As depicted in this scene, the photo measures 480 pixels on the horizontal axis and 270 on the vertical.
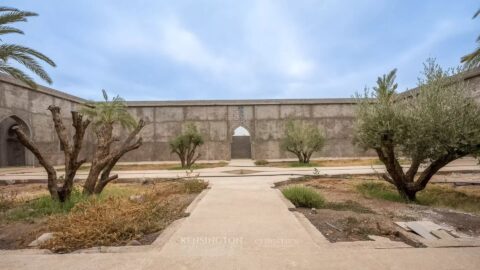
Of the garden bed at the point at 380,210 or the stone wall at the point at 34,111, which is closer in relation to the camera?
the garden bed at the point at 380,210

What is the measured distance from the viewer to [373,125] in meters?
9.71

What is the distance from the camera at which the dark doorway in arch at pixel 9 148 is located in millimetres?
27734

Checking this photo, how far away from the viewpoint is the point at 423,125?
878cm

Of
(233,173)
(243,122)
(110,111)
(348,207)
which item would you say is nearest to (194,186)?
(348,207)

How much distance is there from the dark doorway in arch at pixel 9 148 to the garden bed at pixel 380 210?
1002 inches

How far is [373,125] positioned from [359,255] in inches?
244

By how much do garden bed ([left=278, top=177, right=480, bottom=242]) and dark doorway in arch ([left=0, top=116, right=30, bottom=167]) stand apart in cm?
2544

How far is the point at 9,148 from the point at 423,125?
31.5m

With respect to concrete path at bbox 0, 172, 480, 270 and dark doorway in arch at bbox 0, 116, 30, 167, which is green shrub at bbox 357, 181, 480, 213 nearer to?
concrete path at bbox 0, 172, 480, 270

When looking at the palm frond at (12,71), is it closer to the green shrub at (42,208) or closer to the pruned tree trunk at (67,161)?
the pruned tree trunk at (67,161)

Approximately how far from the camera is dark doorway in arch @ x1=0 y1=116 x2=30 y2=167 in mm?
27734

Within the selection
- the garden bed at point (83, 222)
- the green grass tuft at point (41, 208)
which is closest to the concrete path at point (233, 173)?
the green grass tuft at point (41, 208)

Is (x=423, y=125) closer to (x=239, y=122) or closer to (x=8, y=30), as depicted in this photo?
(x=8, y=30)

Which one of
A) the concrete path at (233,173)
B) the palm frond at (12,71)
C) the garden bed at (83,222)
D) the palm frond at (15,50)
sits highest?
the palm frond at (15,50)
